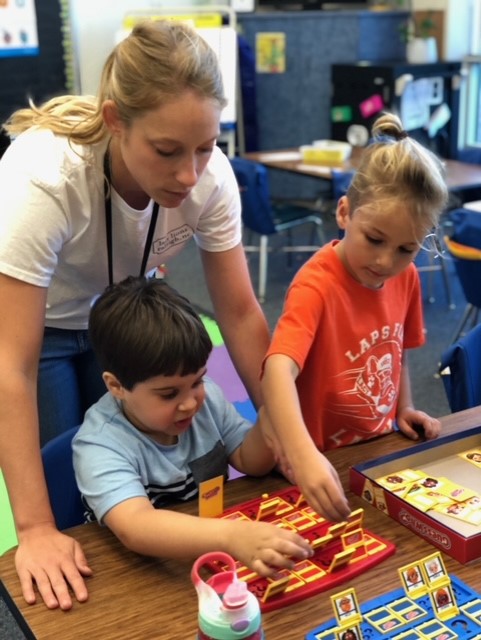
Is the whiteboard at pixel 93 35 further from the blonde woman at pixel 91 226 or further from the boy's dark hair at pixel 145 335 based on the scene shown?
the boy's dark hair at pixel 145 335

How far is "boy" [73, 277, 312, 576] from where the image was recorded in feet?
3.62

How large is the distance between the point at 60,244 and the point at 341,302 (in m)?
0.49

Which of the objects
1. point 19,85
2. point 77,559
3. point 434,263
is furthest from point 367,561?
point 19,85

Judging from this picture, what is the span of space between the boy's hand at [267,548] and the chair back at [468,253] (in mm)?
2290

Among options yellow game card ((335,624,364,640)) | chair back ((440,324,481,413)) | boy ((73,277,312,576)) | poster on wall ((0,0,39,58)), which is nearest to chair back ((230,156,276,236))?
poster on wall ((0,0,39,58))

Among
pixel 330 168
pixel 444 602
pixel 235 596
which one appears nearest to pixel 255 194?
pixel 330 168

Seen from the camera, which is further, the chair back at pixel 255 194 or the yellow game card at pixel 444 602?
the chair back at pixel 255 194

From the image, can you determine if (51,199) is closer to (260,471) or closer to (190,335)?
(190,335)

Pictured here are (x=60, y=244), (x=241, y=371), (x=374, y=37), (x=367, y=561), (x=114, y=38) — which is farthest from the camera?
(x=374, y=37)

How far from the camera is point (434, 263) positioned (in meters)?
5.05

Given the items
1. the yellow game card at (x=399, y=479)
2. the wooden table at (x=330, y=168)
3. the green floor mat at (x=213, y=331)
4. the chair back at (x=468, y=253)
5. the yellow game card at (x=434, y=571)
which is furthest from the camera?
the wooden table at (x=330, y=168)

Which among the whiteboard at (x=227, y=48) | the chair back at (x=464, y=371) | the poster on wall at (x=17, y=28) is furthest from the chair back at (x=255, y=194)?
the chair back at (x=464, y=371)

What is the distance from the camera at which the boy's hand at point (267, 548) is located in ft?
3.19

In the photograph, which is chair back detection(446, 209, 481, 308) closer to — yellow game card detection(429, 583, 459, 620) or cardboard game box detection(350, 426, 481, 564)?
cardboard game box detection(350, 426, 481, 564)
